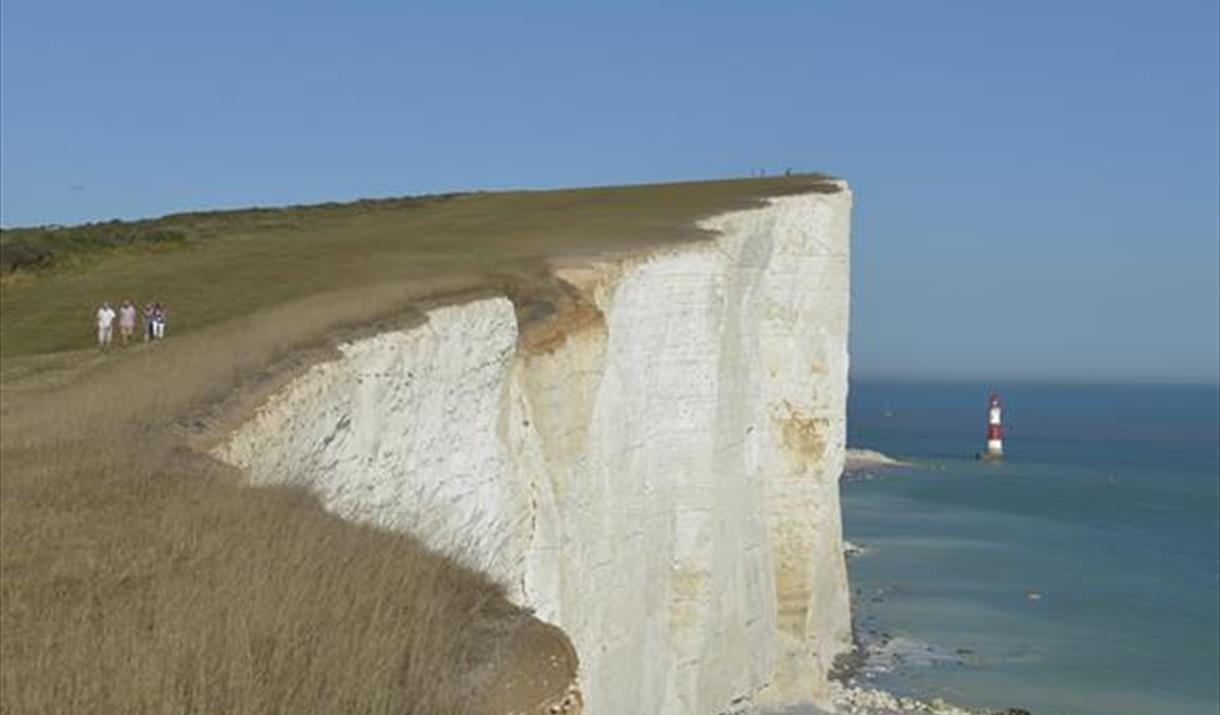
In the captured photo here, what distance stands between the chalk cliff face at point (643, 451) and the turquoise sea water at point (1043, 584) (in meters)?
4.02

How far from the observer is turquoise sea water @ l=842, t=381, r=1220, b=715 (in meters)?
29.8

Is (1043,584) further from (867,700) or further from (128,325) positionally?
(128,325)

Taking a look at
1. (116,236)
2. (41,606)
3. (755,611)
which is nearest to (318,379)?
(41,606)

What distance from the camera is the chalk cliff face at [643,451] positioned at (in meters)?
14.7

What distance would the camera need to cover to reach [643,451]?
870 inches

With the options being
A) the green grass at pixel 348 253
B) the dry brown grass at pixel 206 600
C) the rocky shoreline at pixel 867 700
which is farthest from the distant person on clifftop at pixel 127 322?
the rocky shoreline at pixel 867 700

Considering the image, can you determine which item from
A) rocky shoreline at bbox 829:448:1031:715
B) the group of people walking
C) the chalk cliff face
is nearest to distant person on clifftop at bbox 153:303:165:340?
the group of people walking

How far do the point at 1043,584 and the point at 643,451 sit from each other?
24.4m

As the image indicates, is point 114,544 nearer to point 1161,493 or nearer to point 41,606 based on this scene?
point 41,606

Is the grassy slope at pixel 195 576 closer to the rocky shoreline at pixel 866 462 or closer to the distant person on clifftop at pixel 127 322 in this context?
the distant person on clifftop at pixel 127 322

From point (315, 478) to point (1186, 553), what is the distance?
4416cm

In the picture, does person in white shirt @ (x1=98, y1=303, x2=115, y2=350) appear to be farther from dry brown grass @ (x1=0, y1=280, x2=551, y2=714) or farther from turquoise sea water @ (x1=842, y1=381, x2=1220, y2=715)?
turquoise sea water @ (x1=842, y1=381, x2=1220, y2=715)

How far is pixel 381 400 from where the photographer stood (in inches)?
583

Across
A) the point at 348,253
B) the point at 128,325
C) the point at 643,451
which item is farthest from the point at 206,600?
the point at 348,253
